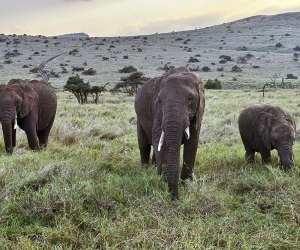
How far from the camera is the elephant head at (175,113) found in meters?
6.06

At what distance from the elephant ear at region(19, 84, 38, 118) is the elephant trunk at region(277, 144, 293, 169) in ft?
17.5

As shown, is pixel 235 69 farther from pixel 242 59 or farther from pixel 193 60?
pixel 242 59

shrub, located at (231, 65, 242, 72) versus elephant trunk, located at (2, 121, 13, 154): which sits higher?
elephant trunk, located at (2, 121, 13, 154)

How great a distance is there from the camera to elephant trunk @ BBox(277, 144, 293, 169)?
7.75 meters

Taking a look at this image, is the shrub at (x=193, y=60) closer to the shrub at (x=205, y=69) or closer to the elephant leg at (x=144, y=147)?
the shrub at (x=205, y=69)

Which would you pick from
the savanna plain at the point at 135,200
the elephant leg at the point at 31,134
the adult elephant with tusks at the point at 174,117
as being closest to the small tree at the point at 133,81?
the savanna plain at the point at 135,200

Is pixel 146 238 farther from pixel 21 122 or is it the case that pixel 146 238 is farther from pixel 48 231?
pixel 21 122

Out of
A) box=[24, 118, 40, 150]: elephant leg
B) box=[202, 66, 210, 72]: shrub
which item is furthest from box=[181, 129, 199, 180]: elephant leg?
box=[202, 66, 210, 72]: shrub

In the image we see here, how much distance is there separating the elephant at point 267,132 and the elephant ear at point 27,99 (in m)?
4.48

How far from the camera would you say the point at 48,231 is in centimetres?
496

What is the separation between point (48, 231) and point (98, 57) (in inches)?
2226

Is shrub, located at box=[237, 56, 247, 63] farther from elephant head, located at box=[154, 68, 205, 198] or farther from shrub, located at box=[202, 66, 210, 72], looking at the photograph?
elephant head, located at box=[154, 68, 205, 198]

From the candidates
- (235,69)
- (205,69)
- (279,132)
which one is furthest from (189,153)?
(235,69)

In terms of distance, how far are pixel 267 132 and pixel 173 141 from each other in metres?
2.94
